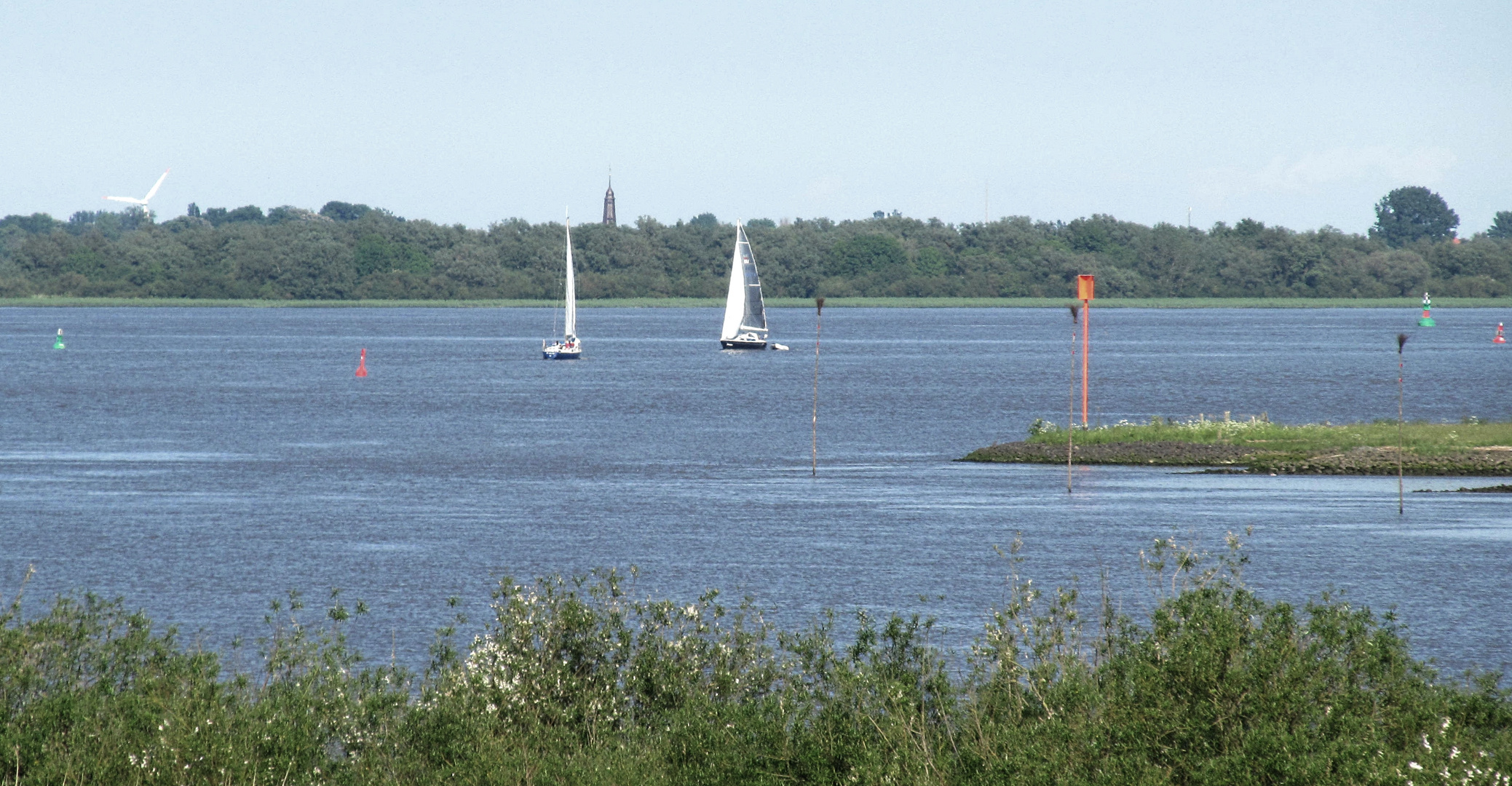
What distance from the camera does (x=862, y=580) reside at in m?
28.7

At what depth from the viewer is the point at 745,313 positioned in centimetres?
12200

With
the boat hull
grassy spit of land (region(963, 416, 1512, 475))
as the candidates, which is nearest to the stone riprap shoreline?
grassy spit of land (region(963, 416, 1512, 475))

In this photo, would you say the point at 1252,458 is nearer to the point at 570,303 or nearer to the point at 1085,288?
the point at 1085,288

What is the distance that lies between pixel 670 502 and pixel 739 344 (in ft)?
266

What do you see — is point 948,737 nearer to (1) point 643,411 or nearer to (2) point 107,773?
(2) point 107,773

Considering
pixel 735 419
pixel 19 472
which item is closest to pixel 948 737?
pixel 19 472

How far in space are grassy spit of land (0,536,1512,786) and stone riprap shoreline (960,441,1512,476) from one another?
105ft

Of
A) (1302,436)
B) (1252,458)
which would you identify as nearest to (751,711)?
(1252,458)

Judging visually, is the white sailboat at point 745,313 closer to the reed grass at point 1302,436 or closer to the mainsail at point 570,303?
the mainsail at point 570,303

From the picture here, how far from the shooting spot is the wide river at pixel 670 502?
27.7 metres

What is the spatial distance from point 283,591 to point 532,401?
179 feet

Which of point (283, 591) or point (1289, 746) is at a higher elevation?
point (1289, 746)

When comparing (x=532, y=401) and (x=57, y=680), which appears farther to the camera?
(x=532, y=401)

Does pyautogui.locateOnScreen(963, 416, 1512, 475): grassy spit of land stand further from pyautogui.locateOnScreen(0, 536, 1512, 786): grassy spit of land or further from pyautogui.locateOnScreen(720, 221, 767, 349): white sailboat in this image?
pyautogui.locateOnScreen(720, 221, 767, 349): white sailboat
